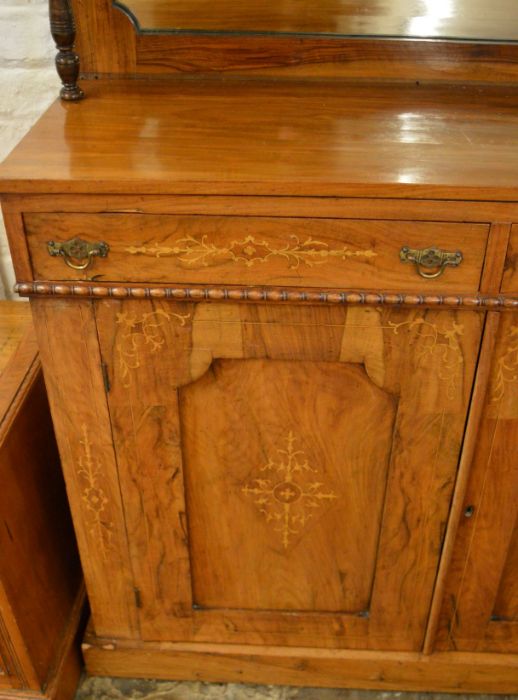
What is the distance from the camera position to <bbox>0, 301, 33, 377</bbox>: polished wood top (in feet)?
4.81

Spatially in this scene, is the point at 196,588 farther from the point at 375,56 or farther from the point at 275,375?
the point at 375,56

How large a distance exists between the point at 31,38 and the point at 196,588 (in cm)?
123

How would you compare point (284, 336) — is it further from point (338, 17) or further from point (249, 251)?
point (338, 17)

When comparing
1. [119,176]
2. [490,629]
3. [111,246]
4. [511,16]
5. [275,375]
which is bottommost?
[490,629]

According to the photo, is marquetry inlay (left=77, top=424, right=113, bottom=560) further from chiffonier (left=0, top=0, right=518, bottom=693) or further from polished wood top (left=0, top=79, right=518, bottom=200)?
polished wood top (left=0, top=79, right=518, bottom=200)

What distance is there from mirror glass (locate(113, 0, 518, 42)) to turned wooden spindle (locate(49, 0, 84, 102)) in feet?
0.48

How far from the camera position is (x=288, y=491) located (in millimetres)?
1303

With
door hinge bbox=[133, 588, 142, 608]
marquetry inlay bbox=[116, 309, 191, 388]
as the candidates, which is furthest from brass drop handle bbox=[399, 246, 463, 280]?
door hinge bbox=[133, 588, 142, 608]

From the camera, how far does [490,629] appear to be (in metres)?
1.48

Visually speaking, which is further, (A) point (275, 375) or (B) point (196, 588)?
(B) point (196, 588)

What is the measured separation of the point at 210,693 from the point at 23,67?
1.48 m

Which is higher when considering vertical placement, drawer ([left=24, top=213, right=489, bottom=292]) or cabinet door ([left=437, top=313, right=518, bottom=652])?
drawer ([left=24, top=213, right=489, bottom=292])

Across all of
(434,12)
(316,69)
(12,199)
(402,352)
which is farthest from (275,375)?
(434,12)

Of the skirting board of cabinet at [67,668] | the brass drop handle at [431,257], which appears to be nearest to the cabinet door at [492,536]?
the brass drop handle at [431,257]
